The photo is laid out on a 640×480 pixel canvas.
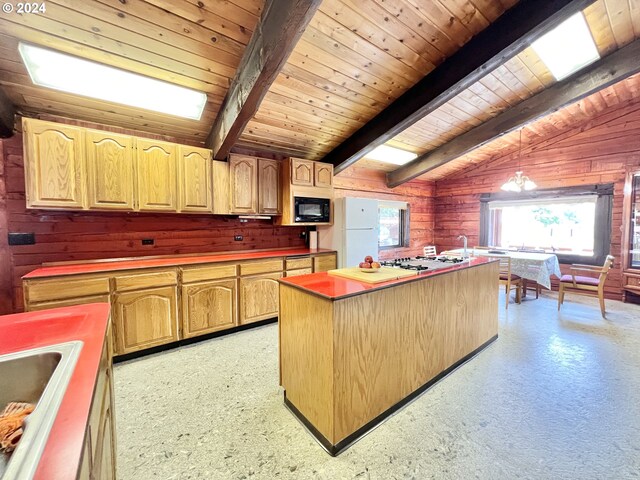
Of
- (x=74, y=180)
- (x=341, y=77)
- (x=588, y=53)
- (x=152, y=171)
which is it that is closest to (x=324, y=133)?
(x=341, y=77)

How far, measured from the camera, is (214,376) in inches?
93.3

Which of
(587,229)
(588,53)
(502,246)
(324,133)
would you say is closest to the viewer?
(588,53)

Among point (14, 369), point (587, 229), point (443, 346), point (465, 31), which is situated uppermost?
point (465, 31)

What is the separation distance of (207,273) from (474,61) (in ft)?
11.2

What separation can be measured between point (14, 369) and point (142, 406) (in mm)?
1381

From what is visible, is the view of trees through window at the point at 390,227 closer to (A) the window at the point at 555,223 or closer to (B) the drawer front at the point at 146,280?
(A) the window at the point at 555,223

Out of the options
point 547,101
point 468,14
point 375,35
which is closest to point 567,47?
point 547,101

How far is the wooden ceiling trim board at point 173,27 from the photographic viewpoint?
1789 mm

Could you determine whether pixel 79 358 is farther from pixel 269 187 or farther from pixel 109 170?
pixel 269 187

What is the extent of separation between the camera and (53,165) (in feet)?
7.80

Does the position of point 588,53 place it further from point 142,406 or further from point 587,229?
point 142,406

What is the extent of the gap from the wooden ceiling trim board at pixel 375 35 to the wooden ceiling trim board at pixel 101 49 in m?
1.12

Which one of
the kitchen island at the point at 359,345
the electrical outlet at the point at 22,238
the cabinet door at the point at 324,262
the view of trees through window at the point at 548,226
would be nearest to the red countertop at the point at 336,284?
the kitchen island at the point at 359,345

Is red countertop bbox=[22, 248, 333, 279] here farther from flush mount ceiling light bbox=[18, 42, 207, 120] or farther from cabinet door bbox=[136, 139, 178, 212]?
flush mount ceiling light bbox=[18, 42, 207, 120]
